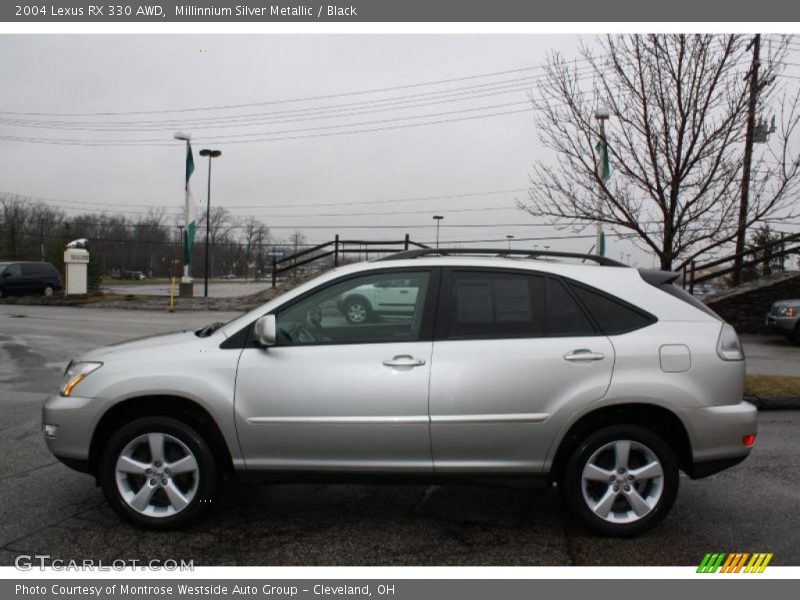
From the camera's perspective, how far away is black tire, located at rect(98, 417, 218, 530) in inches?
150

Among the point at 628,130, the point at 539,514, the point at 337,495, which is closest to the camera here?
the point at 539,514

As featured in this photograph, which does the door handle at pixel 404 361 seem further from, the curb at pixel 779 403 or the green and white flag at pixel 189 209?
the green and white flag at pixel 189 209

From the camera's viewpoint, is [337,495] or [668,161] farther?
[668,161]

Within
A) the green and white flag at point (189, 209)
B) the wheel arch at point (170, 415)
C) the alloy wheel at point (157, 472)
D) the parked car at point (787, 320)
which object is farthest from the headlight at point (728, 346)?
the green and white flag at point (189, 209)

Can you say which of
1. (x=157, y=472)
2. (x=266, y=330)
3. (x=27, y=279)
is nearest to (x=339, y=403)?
(x=266, y=330)

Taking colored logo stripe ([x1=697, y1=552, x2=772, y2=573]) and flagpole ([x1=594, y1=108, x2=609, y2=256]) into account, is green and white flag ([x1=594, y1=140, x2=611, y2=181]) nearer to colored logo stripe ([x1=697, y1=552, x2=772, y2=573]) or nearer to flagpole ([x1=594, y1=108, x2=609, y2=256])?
flagpole ([x1=594, y1=108, x2=609, y2=256])

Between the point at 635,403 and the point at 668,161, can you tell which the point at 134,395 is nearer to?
the point at 635,403

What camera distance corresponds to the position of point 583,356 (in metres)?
3.77

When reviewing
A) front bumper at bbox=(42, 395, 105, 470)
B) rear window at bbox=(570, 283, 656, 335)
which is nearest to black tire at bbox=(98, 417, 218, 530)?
front bumper at bbox=(42, 395, 105, 470)

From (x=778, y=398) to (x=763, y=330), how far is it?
1098cm

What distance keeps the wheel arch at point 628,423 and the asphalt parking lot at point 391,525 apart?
46 cm

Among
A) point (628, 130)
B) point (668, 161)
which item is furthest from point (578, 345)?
point (628, 130)

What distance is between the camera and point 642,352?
12.4ft
